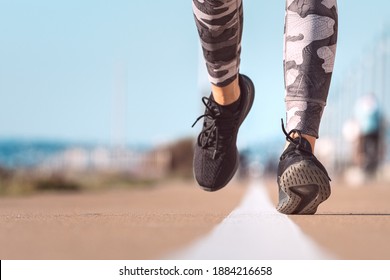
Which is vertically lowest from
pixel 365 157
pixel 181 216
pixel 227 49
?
pixel 365 157

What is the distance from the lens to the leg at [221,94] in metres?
3.72

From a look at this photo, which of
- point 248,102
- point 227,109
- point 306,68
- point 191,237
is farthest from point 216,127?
point 191,237

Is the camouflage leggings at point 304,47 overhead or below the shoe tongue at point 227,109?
overhead

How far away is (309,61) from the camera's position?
3.63 m

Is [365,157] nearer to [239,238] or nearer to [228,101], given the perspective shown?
[228,101]

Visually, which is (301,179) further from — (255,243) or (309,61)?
(255,243)

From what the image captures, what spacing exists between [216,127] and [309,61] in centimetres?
59

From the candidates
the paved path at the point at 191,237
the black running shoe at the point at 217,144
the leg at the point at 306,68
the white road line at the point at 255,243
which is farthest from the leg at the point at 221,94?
the white road line at the point at 255,243

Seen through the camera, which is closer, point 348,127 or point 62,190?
point 62,190

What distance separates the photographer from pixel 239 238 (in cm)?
265

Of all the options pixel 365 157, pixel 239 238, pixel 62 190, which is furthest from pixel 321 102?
pixel 365 157

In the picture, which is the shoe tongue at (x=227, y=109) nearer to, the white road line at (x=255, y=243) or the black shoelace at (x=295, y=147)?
the black shoelace at (x=295, y=147)

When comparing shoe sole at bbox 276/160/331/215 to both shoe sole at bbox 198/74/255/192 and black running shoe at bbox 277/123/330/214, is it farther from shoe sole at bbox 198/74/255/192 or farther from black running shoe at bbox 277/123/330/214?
shoe sole at bbox 198/74/255/192
